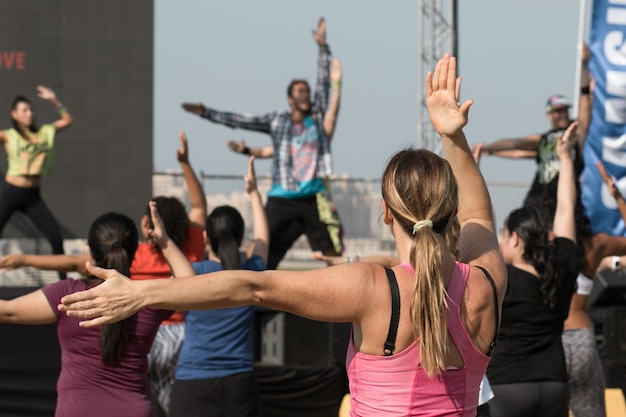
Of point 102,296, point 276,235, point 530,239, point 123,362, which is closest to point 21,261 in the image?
point 123,362

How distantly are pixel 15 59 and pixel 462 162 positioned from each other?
925 cm

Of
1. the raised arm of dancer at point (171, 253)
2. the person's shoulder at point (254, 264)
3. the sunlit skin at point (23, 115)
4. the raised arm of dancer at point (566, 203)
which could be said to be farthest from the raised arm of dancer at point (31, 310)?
the sunlit skin at point (23, 115)

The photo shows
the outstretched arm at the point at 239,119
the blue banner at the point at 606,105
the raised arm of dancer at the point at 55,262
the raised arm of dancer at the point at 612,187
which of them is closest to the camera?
the raised arm of dancer at the point at 55,262

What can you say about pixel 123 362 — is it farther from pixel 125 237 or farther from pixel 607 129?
pixel 607 129

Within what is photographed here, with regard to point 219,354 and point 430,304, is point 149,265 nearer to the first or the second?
point 219,354

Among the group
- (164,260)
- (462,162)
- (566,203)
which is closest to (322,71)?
(164,260)

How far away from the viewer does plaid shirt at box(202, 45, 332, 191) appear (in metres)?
8.96

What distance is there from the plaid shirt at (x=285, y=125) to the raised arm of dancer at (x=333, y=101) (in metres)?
0.06

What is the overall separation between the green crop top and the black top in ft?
19.1

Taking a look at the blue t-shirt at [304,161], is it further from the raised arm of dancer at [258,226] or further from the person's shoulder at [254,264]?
the person's shoulder at [254,264]

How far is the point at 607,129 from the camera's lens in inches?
321

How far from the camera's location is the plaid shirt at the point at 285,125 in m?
8.96

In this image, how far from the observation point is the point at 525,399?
4.90 m

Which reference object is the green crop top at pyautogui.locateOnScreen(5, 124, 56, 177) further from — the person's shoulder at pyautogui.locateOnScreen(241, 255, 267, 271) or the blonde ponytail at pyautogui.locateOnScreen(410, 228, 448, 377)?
the blonde ponytail at pyautogui.locateOnScreen(410, 228, 448, 377)
